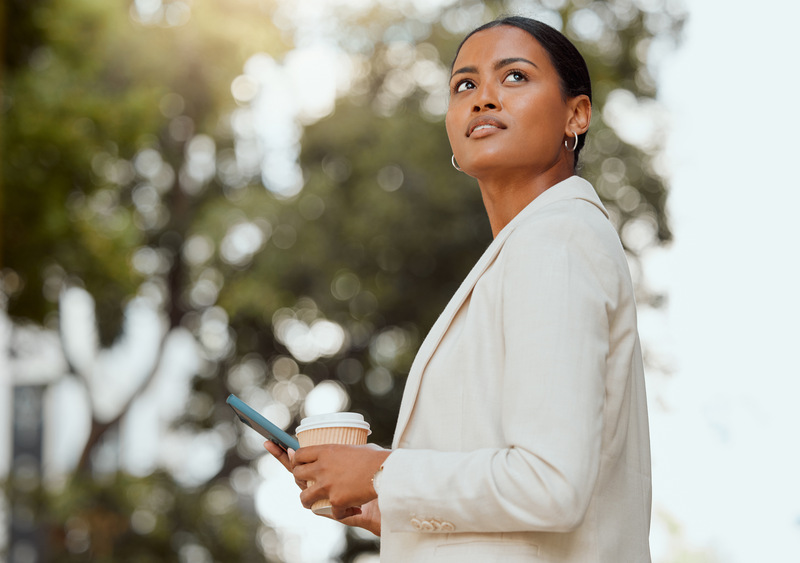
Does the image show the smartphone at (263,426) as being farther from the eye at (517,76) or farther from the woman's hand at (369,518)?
the eye at (517,76)

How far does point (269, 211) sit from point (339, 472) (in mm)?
10062

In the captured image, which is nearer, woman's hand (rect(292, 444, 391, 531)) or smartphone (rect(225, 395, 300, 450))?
woman's hand (rect(292, 444, 391, 531))

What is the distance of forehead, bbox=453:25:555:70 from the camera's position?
1.59 m

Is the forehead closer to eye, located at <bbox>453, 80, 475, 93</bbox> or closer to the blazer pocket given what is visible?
eye, located at <bbox>453, 80, 475, 93</bbox>

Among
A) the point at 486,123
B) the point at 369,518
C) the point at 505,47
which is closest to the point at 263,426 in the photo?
the point at 369,518

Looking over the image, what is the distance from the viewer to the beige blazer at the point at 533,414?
1230mm

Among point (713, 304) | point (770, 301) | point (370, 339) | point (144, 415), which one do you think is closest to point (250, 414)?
point (770, 301)

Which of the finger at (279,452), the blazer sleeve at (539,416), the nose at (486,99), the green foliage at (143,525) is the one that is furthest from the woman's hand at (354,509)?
the green foliage at (143,525)

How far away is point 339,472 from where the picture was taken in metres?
1.39

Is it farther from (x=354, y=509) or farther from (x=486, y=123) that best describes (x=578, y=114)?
(x=354, y=509)

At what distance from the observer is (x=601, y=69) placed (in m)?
10.2

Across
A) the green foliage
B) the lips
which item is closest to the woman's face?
the lips

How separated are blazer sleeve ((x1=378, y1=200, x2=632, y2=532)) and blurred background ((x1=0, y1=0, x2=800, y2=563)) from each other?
22.1 feet

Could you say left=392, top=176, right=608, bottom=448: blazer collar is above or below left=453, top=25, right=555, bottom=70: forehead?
below
